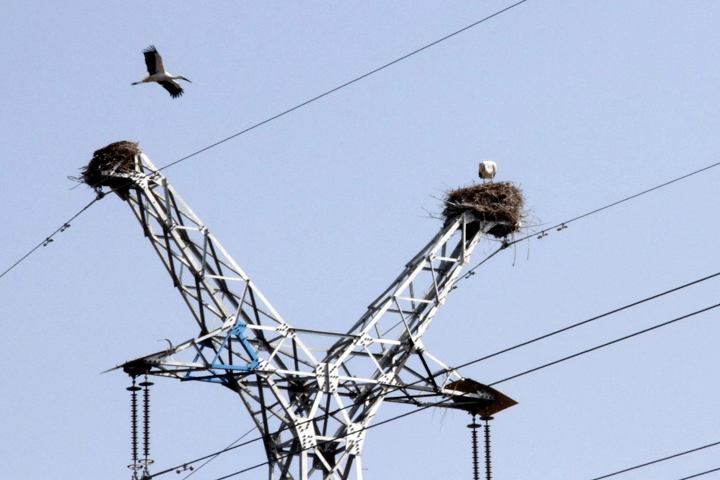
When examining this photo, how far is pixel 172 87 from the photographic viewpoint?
29.5 meters

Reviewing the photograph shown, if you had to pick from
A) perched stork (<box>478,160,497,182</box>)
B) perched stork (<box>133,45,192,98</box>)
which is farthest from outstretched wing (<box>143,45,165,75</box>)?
perched stork (<box>478,160,497,182</box>)

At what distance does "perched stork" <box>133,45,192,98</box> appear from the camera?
29.4m

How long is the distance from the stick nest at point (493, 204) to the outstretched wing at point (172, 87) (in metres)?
5.01

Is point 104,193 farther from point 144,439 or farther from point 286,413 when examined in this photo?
point 144,439

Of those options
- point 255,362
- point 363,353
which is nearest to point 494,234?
point 363,353

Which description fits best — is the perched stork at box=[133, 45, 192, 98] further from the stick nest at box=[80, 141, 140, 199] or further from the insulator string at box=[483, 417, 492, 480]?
the insulator string at box=[483, 417, 492, 480]

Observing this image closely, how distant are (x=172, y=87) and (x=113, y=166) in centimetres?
212

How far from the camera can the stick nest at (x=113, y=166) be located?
2800cm

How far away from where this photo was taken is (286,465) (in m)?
27.6

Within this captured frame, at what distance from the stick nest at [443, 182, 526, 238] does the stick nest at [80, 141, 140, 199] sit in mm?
5790

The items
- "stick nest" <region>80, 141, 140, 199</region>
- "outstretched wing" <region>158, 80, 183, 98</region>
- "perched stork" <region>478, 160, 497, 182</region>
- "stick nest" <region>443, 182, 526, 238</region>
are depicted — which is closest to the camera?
"stick nest" <region>80, 141, 140, 199</region>

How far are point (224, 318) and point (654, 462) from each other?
8857mm

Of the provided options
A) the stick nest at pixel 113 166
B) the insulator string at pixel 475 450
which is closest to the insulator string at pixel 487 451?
the insulator string at pixel 475 450

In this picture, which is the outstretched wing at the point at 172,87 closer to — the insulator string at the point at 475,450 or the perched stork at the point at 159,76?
the perched stork at the point at 159,76
